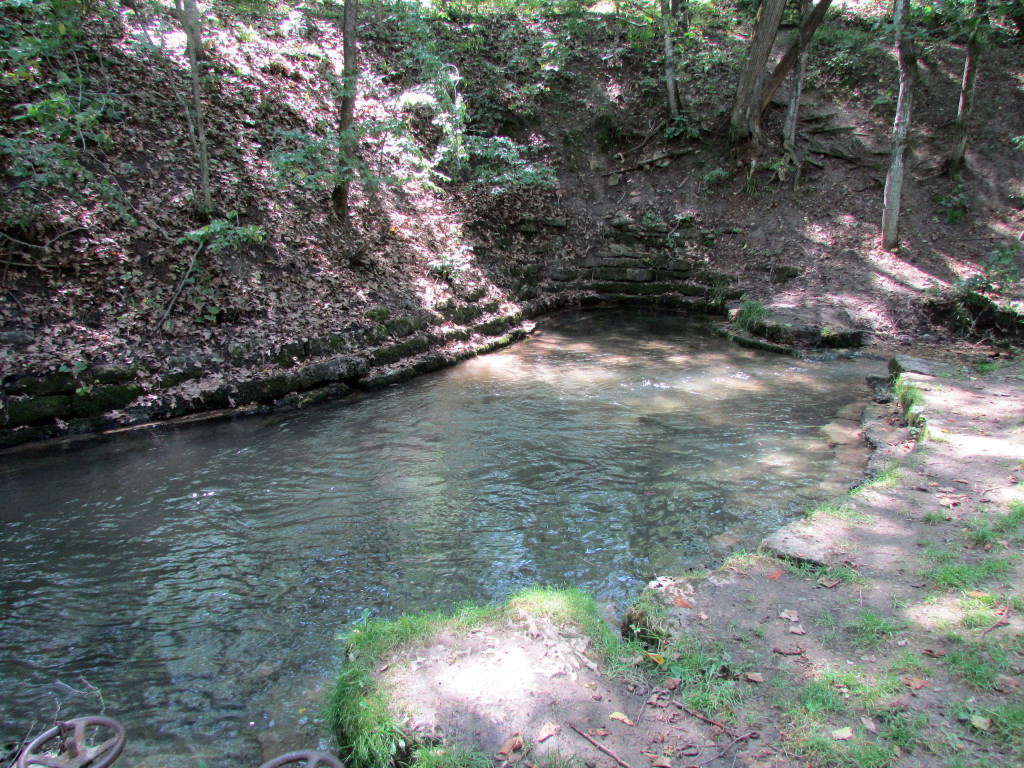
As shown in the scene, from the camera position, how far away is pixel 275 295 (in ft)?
29.2

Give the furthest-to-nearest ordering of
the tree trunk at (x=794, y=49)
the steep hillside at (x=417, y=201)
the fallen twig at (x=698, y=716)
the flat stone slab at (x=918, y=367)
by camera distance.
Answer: the tree trunk at (x=794, y=49) < the flat stone slab at (x=918, y=367) < the steep hillside at (x=417, y=201) < the fallen twig at (x=698, y=716)

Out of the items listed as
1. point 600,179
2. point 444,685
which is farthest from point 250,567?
point 600,179

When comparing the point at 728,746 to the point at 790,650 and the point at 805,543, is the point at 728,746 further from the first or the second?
the point at 805,543

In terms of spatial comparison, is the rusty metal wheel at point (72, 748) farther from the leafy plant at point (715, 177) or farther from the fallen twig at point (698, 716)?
the leafy plant at point (715, 177)

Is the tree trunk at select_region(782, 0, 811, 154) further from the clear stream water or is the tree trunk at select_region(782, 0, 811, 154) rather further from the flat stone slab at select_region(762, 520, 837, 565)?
the flat stone slab at select_region(762, 520, 837, 565)

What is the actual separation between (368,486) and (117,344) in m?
4.29

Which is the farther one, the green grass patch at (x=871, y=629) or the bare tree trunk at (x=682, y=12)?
the bare tree trunk at (x=682, y=12)

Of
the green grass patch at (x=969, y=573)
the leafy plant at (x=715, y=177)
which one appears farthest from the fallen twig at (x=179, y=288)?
the leafy plant at (x=715, y=177)

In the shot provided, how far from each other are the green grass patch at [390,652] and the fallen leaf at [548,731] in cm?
32

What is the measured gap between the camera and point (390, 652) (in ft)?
9.99

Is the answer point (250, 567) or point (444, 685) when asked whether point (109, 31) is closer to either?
point (250, 567)

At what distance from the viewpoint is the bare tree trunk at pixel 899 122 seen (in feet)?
37.4

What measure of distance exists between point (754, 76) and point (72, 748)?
18.4 m

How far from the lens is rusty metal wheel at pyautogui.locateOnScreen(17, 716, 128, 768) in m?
2.57
